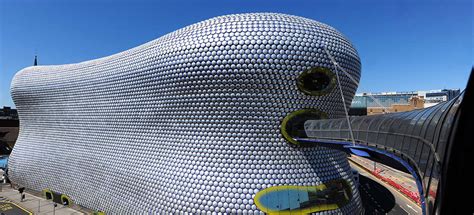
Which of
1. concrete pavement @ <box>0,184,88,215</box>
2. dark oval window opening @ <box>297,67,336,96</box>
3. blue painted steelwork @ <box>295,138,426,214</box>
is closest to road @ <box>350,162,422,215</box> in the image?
blue painted steelwork @ <box>295,138,426,214</box>

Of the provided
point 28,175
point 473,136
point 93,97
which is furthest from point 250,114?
point 28,175

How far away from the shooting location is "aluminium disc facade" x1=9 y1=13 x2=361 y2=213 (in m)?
20.0

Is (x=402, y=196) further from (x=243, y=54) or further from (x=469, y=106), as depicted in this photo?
(x=469, y=106)

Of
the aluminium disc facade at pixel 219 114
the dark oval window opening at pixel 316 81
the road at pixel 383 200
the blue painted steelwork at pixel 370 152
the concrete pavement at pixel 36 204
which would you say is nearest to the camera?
the blue painted steelwork at pixel 370 152

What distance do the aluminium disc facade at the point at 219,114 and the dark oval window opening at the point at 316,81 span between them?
35 centimetres

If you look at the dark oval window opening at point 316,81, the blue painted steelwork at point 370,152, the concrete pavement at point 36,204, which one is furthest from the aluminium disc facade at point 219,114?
the concrete pavement at point 36,204

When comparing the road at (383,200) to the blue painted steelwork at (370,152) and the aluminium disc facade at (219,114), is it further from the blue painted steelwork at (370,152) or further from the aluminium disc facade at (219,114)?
the blue painted steelwork at (370,152)

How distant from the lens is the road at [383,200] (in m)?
26.0

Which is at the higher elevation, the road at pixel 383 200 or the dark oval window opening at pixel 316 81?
the dark oval window opening at pixel 316 81

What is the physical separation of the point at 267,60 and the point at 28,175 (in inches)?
1294

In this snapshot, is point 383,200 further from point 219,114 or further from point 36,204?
point 36,204

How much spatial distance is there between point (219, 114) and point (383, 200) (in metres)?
19.5

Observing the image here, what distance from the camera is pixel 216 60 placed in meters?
20.3

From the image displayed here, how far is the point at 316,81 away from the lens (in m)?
21.1
